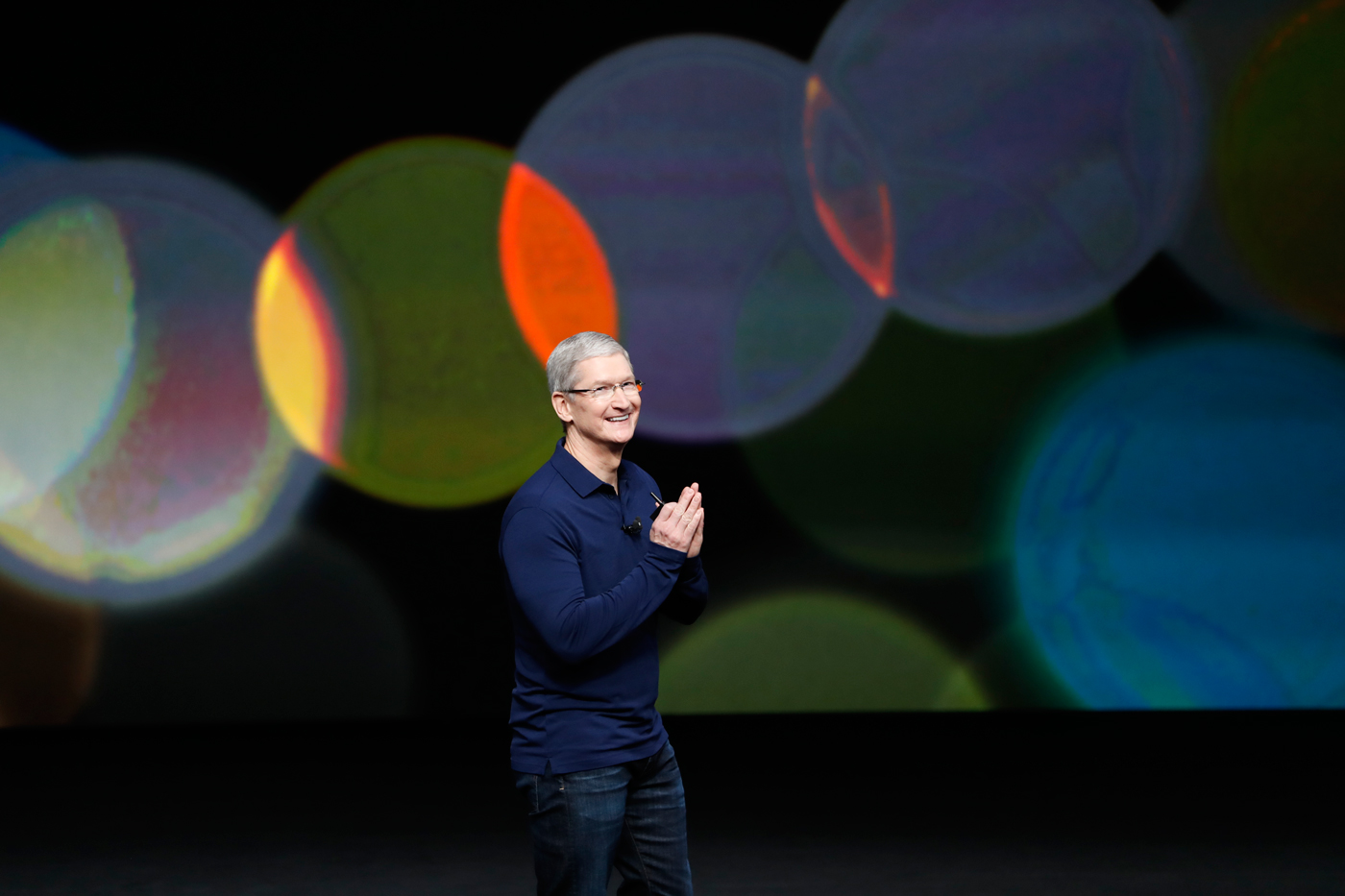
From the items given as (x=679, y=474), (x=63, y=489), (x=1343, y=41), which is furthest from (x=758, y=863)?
(x=1343, y=41)

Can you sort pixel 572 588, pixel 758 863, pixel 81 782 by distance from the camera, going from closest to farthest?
pixel 572 588
pixel 758 863
pixel 81 782

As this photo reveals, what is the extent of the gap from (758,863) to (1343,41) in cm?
367

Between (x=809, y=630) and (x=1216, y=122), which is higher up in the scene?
(x=1216, y=122)

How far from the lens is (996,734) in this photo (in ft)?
14.0

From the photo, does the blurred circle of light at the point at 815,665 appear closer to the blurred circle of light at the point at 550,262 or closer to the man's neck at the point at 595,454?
the blurred circle of light at the point at 550,262

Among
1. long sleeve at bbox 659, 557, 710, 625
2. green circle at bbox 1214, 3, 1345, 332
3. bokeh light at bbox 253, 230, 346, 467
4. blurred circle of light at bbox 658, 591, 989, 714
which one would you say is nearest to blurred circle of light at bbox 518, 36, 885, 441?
blurred circle of light at bbox 658, 591, 989, 714

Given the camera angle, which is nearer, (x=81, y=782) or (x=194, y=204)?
(x=81, y=782)

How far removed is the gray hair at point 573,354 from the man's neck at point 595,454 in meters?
0.08

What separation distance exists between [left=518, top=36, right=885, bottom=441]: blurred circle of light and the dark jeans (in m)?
2.90

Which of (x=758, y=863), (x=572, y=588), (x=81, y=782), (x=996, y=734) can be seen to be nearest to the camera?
(x=572, y=588)

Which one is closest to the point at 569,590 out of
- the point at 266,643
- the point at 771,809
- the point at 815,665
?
the point at 771,809

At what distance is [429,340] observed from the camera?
446 centimetres

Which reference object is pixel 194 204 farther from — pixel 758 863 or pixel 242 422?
→ pixel 758 863

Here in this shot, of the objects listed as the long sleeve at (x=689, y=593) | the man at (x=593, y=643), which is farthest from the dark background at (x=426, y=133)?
the man at (x=593, y=643)
